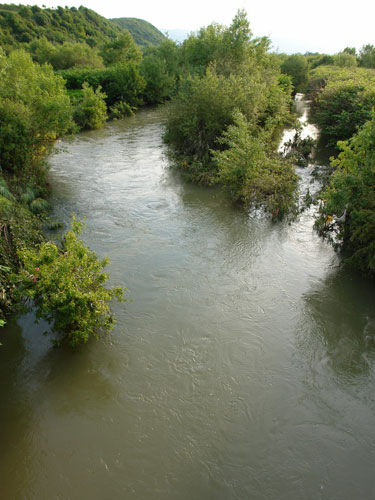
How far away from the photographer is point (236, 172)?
13883 mm

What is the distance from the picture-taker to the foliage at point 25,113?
11820 millimetres

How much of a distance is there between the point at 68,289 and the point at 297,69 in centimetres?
4139

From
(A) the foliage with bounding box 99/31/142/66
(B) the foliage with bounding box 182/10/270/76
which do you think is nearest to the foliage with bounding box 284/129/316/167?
(B) the foliage with bounding box 182/10/270/76

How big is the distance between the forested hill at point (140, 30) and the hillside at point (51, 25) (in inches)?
1515

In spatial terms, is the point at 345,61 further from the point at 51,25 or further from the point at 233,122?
the point at 51,25

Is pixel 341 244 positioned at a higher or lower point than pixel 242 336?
higher

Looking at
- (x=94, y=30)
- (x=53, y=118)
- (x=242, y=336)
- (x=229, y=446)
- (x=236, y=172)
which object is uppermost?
(x=94, y=30)

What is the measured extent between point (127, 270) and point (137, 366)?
3513mm

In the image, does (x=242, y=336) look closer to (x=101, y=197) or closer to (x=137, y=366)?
(x=137, y=366)

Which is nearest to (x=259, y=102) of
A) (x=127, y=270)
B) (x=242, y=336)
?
(x=127, y=270)

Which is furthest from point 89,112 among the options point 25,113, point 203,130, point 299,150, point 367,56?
point 367,56

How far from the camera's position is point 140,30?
128 metres

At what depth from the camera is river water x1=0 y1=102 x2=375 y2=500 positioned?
539 cm

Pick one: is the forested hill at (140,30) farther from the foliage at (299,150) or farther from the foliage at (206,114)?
the foliage at (299,150)
